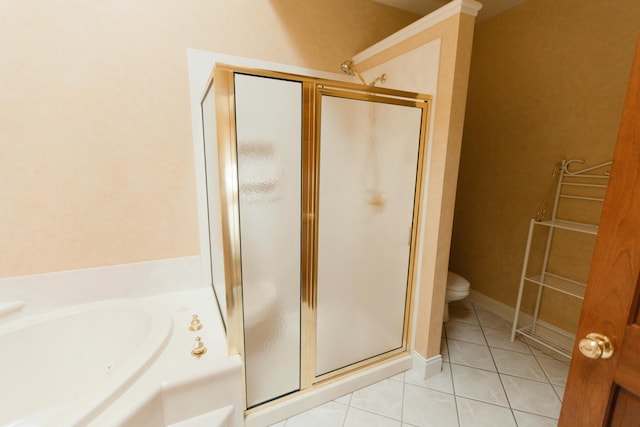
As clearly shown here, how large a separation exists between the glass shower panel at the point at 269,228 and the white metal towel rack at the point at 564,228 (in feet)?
5.69

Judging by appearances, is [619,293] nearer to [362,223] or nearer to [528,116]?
[362,223]

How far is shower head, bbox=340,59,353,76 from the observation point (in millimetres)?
2004

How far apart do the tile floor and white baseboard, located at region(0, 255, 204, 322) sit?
105 centimetres

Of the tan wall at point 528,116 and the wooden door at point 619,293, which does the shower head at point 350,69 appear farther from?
the wooden door at point 619,293

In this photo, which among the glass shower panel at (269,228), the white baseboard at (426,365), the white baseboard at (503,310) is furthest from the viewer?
the white baseboard at (503,310)

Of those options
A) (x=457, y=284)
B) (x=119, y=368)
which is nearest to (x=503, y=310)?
(x=457, y=284)

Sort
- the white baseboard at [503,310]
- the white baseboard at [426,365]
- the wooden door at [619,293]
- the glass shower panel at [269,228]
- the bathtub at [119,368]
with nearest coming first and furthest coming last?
the wooden door at [619,293]
the bathtub at [119,368]
the glass shower panel at [269,228]
the white baseboard at [426,365]
the white baseboard at [503,310]

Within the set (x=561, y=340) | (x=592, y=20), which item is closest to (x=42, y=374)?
(x=561, y=340)

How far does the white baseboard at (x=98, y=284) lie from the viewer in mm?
1462

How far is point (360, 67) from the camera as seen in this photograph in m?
2.06

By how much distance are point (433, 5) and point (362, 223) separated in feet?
5.97

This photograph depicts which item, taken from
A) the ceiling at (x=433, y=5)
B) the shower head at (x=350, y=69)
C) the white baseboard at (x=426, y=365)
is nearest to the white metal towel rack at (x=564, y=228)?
the white baseboard at (x=426, y=365)

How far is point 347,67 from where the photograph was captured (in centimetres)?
201

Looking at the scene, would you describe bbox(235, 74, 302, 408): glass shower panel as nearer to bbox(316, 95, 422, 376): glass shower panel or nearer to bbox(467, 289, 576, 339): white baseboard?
bbox(316, 95, 422, 376): glass shower panel
